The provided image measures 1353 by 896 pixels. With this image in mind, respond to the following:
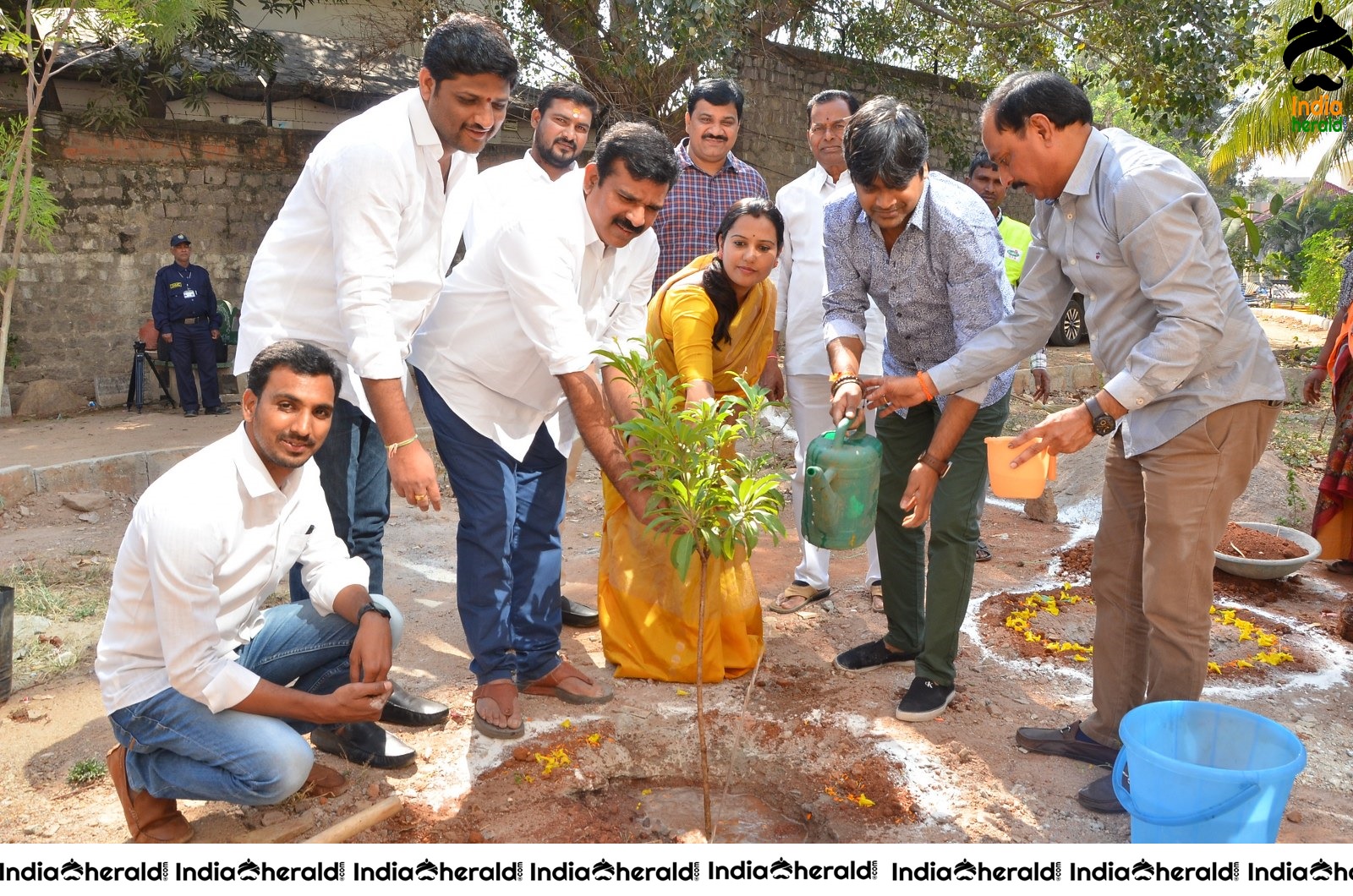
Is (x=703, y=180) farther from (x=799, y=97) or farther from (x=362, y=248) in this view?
(x=799, y=97)

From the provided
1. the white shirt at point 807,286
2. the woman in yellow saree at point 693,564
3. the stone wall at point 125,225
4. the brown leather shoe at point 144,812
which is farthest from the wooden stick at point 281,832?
the stone wall at point 125,225

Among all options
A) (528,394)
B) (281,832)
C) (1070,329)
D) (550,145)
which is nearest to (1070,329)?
(1070,329)

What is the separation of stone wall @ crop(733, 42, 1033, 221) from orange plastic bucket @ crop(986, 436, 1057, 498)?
8847mm

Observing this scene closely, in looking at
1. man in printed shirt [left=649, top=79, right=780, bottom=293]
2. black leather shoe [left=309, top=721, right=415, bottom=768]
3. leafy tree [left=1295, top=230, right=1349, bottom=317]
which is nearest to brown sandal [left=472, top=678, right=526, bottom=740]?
black leather shoe [left=309, top=721, right=415, bottom=768]

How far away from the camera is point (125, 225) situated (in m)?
9.93

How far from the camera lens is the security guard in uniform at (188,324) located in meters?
9.59

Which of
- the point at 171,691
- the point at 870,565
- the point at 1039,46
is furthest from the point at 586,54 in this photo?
the point at 171,691

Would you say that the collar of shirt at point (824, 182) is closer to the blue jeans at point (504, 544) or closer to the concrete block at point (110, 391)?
the blue jeans at point (504, 544)

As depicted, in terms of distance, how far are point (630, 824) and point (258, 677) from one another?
1.15 m

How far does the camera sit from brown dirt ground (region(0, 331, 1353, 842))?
2.84 m

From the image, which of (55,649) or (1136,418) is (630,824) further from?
(55,649)

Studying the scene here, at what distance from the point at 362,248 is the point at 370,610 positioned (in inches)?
39.9

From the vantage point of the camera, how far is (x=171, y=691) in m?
2.51

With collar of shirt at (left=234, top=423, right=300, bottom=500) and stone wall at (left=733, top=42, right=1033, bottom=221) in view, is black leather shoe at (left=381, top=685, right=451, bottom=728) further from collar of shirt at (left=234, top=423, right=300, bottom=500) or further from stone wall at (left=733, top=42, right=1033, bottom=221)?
stone wall at (left=733, top=42, right=1033, bottom=221)
